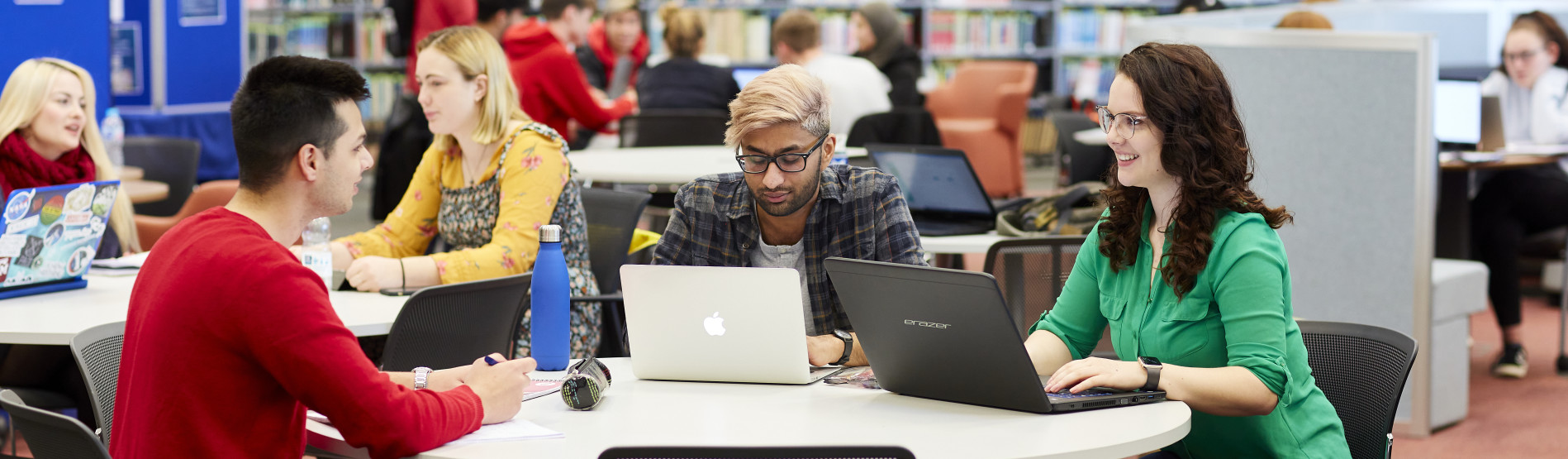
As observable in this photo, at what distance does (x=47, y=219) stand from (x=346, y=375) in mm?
1447

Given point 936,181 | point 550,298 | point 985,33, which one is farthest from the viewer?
point 985,33

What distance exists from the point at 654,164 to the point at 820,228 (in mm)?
2241

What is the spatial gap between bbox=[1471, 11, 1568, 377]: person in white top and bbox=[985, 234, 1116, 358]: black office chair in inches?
110

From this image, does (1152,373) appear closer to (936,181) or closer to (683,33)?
(936,181)

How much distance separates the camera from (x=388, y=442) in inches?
62.6

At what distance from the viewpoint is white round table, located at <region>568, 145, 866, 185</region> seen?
4168mm

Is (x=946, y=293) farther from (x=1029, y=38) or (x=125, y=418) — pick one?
(x=1029, y=38)

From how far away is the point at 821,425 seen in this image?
177 centimetres

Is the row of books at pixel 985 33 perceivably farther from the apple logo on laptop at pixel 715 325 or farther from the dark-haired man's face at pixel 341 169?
the dark-haired man's face at pixel 341 169

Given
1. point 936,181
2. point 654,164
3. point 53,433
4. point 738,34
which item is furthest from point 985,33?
point 53,433

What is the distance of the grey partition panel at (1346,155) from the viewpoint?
3682mm

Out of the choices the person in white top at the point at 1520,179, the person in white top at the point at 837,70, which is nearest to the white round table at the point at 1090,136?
the person in white top at the point at 837,70

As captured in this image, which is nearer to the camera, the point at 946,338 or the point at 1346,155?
the point at 946,338

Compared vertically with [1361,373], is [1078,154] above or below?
above
